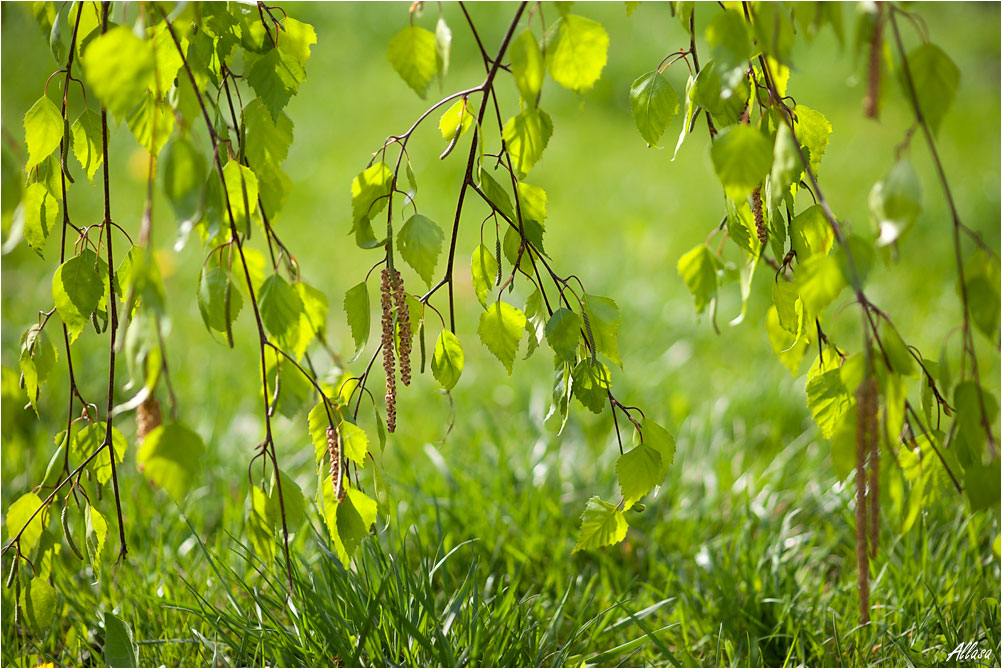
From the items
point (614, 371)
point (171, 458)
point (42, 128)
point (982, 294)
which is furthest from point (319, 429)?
point (614, 371)

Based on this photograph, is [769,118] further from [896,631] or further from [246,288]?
[896,631]

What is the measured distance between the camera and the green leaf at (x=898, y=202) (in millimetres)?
577

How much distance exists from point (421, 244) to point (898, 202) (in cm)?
38

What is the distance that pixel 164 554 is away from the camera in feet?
4.57

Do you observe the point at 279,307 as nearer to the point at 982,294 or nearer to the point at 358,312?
the point at 358,312

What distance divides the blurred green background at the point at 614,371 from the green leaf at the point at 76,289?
0.54ft

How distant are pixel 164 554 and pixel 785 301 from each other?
1.06 meters

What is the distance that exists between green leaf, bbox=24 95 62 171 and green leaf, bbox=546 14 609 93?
504 millimetres

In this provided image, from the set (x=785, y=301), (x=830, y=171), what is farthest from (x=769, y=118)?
(x=830, y=171)

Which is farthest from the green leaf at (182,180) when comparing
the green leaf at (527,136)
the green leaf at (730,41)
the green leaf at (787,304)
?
the green leaf at (787,304)

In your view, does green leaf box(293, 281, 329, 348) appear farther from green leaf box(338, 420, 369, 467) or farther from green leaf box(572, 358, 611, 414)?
green leaf box(572, 358, 611, 414)

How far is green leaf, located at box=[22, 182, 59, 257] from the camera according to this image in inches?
34.4

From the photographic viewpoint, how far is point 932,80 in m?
0.58

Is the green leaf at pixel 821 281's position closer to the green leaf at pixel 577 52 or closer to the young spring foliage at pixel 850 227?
the young spring foliage at pixel 850 227
